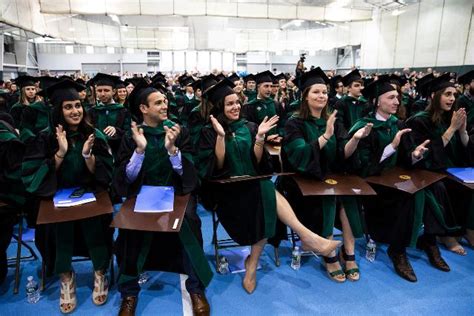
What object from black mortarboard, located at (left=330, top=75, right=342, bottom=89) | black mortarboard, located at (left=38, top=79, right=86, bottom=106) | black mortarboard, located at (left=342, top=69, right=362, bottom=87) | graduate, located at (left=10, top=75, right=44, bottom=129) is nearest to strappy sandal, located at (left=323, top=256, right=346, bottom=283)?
black mortarboard, located at (left=38, top=79, right=86, bottom=106)

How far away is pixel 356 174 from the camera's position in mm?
3271

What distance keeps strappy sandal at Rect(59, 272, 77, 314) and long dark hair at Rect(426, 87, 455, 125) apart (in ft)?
12.0

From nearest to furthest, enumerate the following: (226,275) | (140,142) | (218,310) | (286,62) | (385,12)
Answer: (140,142) → (218,310) → (226,275) → (385,12) → (286,62)

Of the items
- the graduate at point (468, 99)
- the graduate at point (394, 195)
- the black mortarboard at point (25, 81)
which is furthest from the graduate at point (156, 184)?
the black mortarboard at point (25, 81)

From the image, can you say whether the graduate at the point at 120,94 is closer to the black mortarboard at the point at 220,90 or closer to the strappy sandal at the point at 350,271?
the black mortarboard at the point at 220,90

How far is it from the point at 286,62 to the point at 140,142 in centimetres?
2672

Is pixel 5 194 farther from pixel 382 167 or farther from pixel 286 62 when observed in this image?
pixel 286 62

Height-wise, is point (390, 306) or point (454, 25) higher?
point (454, 25)

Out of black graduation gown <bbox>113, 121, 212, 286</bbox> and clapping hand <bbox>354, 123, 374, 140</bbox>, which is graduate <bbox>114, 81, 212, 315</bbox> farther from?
clapping hand <bbox>354, 123, 374, 140</bbox>

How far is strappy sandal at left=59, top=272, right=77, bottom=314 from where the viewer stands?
8.61 ft

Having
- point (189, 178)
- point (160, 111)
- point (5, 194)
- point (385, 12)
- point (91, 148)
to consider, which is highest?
point (385, 12)

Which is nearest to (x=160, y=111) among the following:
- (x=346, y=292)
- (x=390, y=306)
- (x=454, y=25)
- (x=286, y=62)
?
(x=346, y=292)

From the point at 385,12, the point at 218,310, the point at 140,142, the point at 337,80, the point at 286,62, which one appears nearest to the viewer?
the point at 140,142

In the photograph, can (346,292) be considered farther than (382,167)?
No
